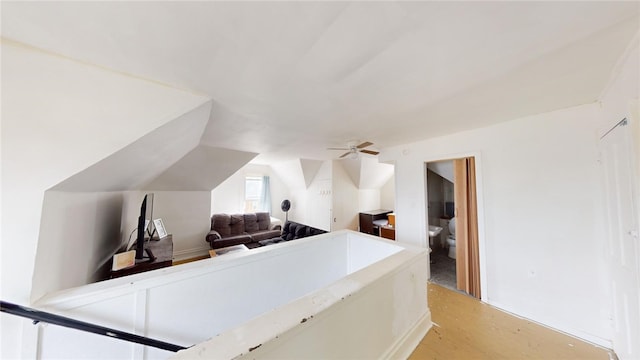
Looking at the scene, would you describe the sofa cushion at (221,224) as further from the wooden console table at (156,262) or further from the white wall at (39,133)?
the white wall at (39,133)

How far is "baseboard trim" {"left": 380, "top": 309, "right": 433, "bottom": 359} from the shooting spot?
1.56 metres

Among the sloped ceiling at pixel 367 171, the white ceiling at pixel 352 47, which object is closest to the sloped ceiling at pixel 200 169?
the white ceiling at pixel 352 47

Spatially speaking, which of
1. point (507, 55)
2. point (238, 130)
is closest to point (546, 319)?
point (507, 55)

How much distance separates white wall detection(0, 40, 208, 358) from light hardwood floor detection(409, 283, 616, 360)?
2.68 m

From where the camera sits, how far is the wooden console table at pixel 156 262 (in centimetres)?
190

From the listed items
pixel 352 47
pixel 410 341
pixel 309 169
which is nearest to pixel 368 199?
pixel 309 169

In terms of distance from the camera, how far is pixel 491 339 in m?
1.89

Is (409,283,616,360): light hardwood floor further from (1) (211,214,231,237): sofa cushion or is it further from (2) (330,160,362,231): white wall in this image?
(1) (211,214,231,237): sofa cushion

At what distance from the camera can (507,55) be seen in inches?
47.9

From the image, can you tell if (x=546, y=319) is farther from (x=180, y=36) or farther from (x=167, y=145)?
(x=167, y=145)

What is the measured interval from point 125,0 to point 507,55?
6.74 ft

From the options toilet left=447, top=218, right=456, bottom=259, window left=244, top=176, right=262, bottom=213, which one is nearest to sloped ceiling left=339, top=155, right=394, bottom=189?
toilet left=447, top=218, right=456, bottom=259

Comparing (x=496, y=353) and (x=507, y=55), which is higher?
(x=507, y=55)

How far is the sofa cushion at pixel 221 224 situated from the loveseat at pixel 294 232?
3.45 feet
